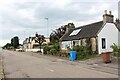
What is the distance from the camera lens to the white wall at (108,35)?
40375 millimetres

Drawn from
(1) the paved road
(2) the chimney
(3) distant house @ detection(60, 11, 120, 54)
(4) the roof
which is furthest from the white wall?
(1) the paved road

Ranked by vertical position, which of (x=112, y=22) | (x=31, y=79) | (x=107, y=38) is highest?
(x=112, y=22)


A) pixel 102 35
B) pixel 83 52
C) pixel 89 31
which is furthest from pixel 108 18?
pixel 83 52

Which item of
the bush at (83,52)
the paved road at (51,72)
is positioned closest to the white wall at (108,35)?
the bush at (83,52)

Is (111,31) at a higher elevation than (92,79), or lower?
higher

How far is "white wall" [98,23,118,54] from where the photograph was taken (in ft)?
132

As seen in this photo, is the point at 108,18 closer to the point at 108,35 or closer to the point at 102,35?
the point at 108,35

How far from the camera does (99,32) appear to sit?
40.2m

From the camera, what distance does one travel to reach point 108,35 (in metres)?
41.8

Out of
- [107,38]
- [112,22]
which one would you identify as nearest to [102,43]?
[107,38]

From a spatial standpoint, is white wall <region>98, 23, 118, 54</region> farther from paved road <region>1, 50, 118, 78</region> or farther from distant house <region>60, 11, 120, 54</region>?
paved road <region>1, 50, 118, 78</region>

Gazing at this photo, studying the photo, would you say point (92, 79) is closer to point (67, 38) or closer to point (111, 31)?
point (111, 31)

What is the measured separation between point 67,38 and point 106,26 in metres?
11.2

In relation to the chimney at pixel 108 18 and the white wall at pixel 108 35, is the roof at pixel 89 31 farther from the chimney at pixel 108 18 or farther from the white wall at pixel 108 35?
the chimney at pixel 108 18
